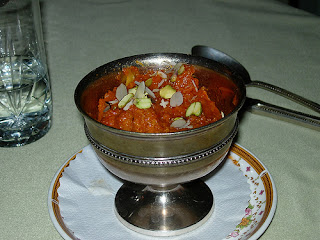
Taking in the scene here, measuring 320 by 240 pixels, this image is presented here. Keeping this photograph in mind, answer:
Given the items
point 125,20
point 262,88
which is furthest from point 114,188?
point 125,20

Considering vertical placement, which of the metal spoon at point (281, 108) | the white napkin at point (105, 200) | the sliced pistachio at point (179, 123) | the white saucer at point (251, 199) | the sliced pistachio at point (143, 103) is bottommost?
the white napkin at point (105, 200)

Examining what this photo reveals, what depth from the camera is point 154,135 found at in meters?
0.57

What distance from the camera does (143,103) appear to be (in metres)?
0.71

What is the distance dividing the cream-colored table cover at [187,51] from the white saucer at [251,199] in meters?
0.02

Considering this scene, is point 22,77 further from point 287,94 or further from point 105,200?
point 287,94

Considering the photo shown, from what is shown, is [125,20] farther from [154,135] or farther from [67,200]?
[154,135]

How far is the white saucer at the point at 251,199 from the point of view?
667 millimetres

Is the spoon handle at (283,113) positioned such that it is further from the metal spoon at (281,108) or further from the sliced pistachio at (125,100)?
the sliced pistachio at (125,100)

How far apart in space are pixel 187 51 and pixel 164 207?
0.70 metres

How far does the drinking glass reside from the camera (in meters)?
0.95

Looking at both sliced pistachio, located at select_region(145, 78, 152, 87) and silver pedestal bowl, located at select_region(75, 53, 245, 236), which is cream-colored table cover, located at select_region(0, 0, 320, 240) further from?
sliced pistachio, located at select_region(145, 78, 152, 87)

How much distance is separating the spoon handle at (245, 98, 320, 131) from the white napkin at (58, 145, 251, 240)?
0.20 metres

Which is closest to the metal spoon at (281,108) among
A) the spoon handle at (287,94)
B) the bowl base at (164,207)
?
the spoon handle at (287,94)

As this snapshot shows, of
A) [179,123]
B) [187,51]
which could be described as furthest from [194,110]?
[187,51]
